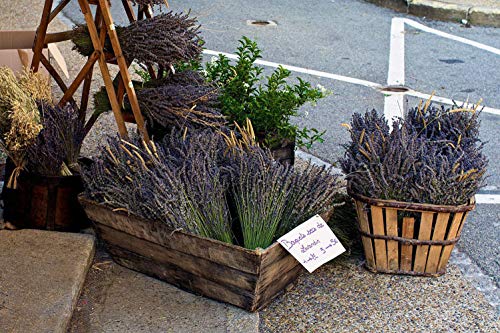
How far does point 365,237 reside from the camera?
3.48 meters

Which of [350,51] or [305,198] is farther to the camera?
[350,51]

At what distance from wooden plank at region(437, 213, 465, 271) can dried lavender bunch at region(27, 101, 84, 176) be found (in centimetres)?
184

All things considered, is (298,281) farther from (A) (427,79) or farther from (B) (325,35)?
(B) (325,35)

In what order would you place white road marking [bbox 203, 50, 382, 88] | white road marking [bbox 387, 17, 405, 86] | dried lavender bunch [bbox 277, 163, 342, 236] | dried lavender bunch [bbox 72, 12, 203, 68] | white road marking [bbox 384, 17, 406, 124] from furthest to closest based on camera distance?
white road marking [bbox 387, 17, 405, 86] → white road marking [bbox 203, 50, 382, 88] → white road marking [bbox 384, 17, 406, 124] → dried lavender bunch [bbox 72, 12, 203, 68] → dried lavender bunch [bbox 277, 163, 342, 236]

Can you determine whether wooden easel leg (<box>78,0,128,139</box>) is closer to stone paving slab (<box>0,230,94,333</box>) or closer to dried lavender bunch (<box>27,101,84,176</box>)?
dried lavender bunch (<box>27,101,84,176</box>)

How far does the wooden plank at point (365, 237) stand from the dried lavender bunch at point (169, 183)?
2.11 feet

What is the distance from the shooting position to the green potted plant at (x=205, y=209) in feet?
10.1

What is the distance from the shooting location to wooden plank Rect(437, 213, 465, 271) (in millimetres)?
3354

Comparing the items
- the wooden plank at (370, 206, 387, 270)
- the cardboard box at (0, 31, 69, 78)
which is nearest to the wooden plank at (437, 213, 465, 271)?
the wooden plank at (370, 206, 387, 270)

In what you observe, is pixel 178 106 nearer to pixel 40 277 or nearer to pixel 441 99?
pixel 40 277

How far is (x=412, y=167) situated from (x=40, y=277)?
5.77ft

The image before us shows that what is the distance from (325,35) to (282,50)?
810 millimetres

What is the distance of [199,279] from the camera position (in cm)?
322

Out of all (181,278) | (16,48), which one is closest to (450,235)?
(181,278)
